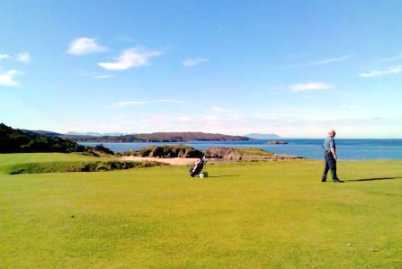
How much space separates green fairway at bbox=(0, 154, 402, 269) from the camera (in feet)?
25.8

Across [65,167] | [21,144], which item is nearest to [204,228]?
[65,167]

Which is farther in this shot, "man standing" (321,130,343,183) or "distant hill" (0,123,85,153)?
"distant hill" (0,123,85,153)

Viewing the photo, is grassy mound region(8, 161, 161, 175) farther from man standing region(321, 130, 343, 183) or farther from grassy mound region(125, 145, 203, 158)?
grassy mound region(125, 145, 203, 158)

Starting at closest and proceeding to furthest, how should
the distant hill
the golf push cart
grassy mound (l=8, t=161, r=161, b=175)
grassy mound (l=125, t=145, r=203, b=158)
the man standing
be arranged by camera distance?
the man standing → the golf push cart → grassy mound (l=8, t=161, r=161, b=175) → the distant hill → grassy mound (l=125, t=145, r=203, b=158)

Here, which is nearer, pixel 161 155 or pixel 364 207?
pixel 364 207

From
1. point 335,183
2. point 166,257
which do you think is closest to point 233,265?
point 166,257

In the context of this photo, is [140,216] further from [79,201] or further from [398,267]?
[398,267]

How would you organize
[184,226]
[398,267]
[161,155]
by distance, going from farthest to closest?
[161,155] < [184,226] < [398,267]

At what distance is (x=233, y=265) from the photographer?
755 cm

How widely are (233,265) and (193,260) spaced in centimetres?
73

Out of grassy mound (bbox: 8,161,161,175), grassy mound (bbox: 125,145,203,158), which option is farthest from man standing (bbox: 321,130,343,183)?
grassy mound (bbox: 125,145,203,158)

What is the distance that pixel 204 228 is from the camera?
10180 millimetres

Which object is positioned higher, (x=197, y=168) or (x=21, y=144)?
(x=21, y=144)

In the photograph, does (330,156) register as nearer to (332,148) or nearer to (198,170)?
(332,148)
